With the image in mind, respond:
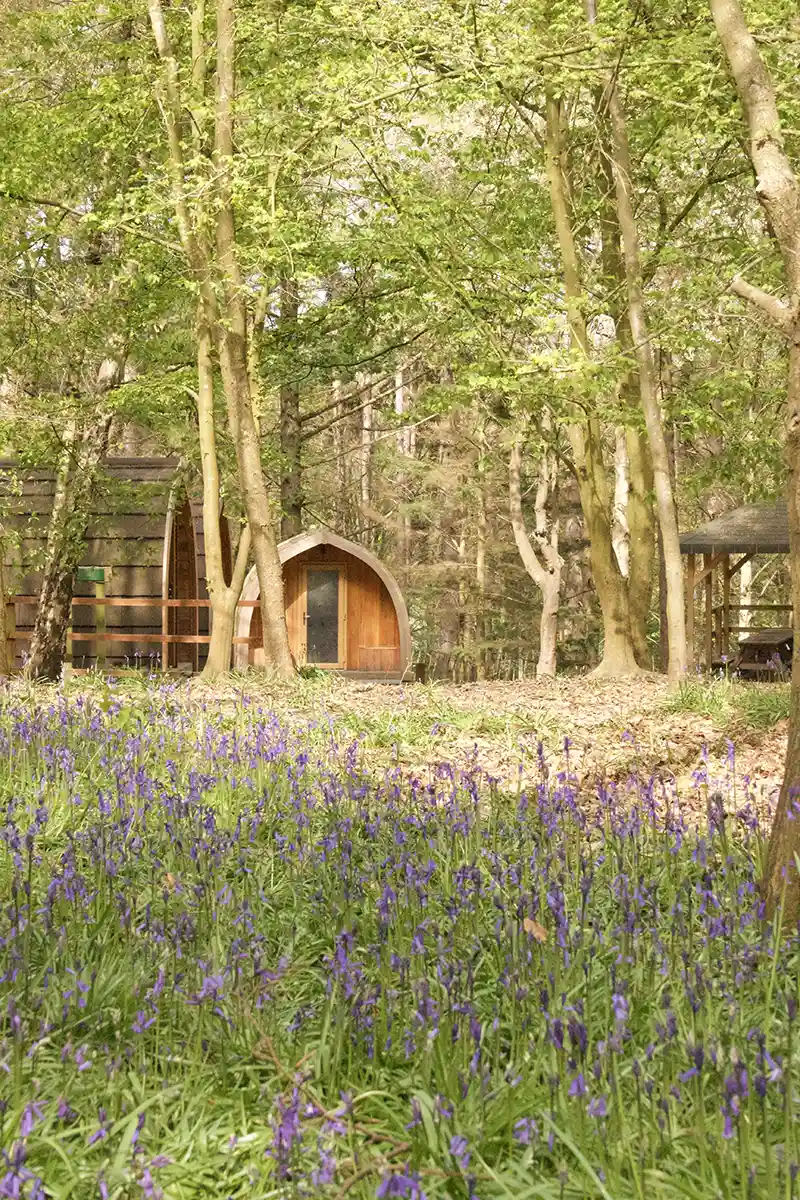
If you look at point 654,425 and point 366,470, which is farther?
point 366,470

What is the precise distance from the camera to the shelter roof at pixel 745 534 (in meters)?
24.9

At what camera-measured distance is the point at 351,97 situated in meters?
13.8

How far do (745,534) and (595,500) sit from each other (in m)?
8.96

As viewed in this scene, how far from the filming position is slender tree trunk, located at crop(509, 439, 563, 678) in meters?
30.5

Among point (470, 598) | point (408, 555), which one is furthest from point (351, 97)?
point (408, 555)

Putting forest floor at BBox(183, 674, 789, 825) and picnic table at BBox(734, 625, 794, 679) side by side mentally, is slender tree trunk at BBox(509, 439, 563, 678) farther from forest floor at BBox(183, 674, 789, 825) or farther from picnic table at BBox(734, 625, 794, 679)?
forest floor at BBox(183, 674, 789, 825)

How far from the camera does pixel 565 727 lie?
9.62 m

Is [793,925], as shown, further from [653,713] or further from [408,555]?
[408,555]

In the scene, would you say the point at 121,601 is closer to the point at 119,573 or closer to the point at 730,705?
the point at 119,573

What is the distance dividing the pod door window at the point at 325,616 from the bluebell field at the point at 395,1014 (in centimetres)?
2236

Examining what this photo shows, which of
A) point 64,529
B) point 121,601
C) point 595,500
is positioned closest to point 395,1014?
point 595,500

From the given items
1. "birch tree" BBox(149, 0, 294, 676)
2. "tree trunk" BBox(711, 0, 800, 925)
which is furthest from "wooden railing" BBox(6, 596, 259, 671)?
"tree trunk" BBox(711, 0, 800, 925)

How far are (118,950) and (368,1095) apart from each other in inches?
Result: 50.3

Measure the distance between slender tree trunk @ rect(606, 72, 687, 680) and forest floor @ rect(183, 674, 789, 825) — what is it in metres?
2.63
